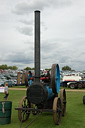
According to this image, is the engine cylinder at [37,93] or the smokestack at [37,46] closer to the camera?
the engine cylinder at [37,93]

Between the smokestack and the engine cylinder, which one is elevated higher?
the smokestack

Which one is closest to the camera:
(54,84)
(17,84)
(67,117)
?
(54,84)

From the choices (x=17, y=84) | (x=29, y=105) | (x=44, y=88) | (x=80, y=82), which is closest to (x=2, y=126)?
(x=29, y=105)

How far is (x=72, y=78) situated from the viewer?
2900 centimetres

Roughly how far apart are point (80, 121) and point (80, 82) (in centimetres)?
2054

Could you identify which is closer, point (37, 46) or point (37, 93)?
point (37, 93)

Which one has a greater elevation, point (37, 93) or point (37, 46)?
point (37, 46)

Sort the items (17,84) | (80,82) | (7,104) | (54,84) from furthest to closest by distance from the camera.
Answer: (17,84) → (80,82) → (7,104) → (54,84)

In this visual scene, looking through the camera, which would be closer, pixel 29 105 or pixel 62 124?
pixel 62 124

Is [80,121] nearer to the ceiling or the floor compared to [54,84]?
nearer to the floor

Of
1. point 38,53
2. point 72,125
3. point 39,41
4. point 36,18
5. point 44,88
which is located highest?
point 36,18

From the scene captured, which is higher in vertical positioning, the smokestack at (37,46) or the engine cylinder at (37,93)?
the smokestack at (37,46)

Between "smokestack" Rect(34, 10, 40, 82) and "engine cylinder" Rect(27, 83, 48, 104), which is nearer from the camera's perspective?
"engine cylinder" Rect(27, 83, 48, 104)

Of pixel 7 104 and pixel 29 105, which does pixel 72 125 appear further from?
pixel 7 104
